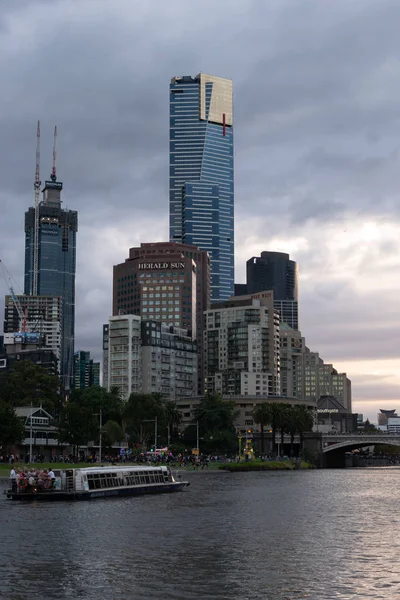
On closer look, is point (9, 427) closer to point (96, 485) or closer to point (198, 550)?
point (96, 485)

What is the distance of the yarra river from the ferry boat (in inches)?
144

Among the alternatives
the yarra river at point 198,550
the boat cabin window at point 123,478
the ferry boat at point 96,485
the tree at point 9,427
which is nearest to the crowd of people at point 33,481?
the ferry boat at point 96,485

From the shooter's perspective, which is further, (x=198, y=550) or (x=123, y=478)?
(x=123, y=478)

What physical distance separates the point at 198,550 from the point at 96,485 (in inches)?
2060

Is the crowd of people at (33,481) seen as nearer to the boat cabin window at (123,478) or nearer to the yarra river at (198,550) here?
the boat cabin window at (123,478)

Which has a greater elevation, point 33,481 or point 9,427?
point 9,427

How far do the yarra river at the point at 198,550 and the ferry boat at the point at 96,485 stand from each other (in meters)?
3.67

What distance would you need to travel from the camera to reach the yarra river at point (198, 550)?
51688 mm

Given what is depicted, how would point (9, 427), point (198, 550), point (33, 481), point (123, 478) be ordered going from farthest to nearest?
1. point (9, 427)
2. point (123, 478)
3. point (33, 481)
4. point (198, 550)

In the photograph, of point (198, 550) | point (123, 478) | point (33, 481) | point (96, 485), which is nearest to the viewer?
point (198, 550)

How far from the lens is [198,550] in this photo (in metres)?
67.4

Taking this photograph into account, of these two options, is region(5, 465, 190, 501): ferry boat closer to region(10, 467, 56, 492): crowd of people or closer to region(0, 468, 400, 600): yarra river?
region(10, 467, 56, 492): crowd of people

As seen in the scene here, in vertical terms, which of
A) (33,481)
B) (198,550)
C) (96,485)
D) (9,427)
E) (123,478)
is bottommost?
A: (198,550)

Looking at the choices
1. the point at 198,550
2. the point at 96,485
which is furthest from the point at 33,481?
the point at 198,550
